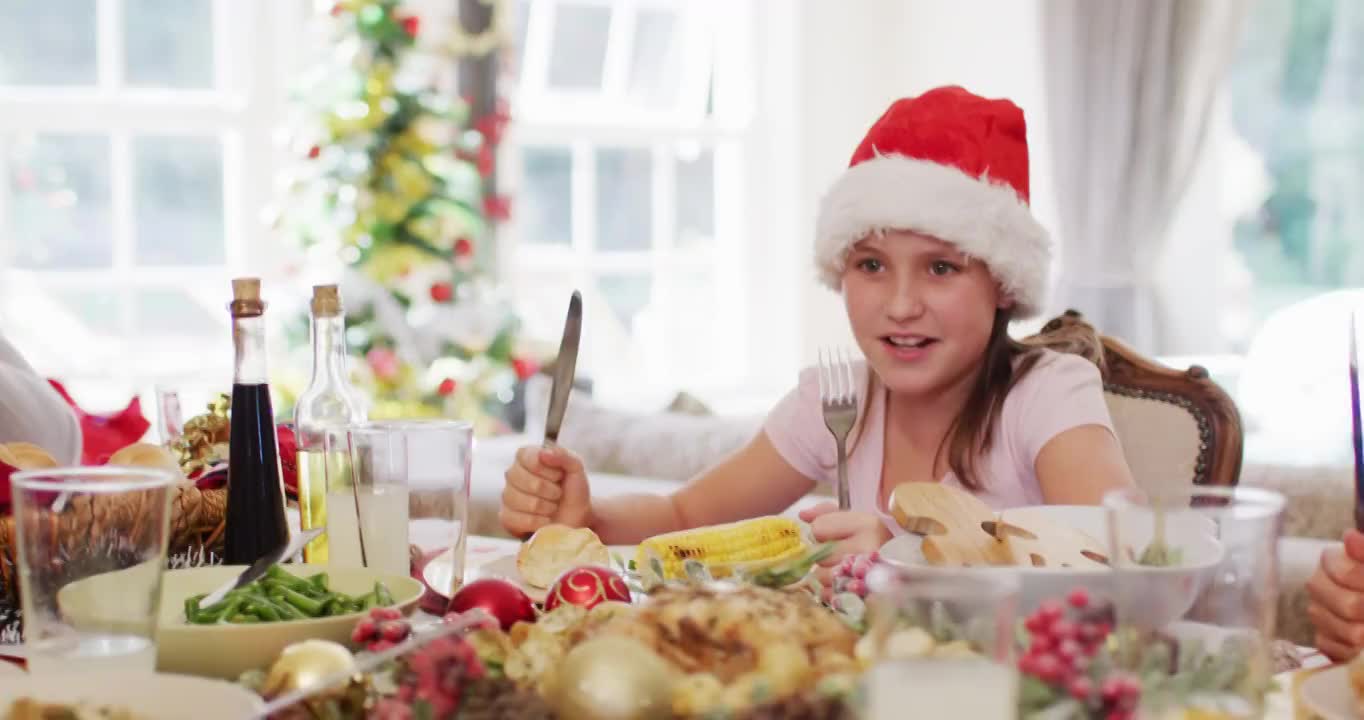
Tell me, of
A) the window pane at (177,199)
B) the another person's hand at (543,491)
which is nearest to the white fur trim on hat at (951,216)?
the another person's hand at (543,491)

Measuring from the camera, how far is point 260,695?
805 millimetres

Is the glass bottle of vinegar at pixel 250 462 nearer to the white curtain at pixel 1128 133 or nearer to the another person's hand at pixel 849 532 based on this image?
the another person's hand at pixel 849 532

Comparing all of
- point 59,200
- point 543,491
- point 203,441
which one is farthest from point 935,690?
point 59,200

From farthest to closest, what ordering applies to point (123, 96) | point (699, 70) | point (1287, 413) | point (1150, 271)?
point (699, 70)
point (1150, 271)
point (123, 96)
point (1287, 413)

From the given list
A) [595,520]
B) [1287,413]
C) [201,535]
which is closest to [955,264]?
[595,520]

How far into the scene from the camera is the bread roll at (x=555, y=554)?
3.85 feet

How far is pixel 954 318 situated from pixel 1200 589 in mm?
1000

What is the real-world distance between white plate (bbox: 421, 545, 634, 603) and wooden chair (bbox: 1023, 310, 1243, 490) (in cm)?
77

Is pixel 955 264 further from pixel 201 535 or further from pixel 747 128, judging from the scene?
pixel 747 128

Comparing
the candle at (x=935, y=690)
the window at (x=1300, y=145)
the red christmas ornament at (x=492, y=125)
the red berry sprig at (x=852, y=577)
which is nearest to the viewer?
the candle at (x=935, y=690)

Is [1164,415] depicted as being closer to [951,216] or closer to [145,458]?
[951,216]

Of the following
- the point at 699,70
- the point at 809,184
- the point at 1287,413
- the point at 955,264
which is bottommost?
the point at 1287,413

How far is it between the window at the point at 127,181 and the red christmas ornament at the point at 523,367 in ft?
3.33

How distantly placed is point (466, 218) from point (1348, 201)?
10.0 feet
